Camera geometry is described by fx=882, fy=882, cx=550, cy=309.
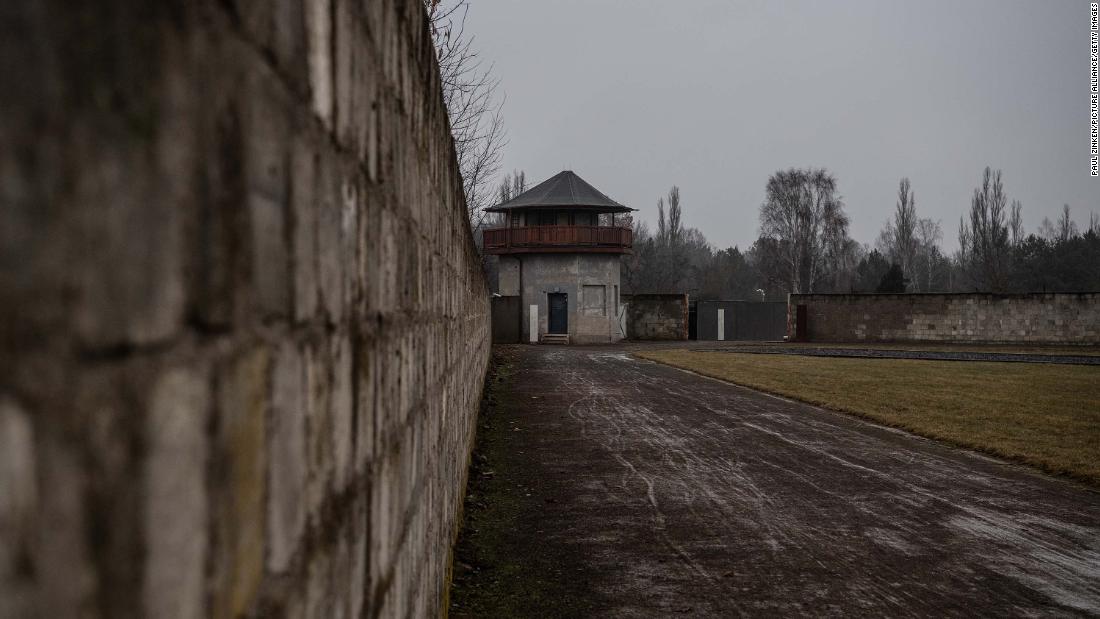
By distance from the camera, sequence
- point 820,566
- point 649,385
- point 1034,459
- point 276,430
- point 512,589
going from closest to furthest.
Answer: point 276,430
point 512,589
point 820,566
point 1034,459
point 649,385

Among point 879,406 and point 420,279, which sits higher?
point 420,279

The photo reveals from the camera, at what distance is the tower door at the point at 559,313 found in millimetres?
42344

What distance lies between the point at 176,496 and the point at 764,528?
6.03 meters

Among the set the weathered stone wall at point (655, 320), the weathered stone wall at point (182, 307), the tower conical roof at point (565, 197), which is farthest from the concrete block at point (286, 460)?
the weathered stone wall at point (655, 320)

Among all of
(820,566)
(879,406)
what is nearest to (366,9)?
(820,566)

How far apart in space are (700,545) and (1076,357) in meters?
29.7

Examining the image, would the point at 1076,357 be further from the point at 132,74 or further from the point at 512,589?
the point at 132,74

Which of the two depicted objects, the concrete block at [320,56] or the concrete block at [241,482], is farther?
the concrete block at [320,56]

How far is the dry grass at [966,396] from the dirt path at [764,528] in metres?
0.82

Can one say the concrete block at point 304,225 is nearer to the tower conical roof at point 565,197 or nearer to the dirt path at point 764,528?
the dirt path at point 764,528

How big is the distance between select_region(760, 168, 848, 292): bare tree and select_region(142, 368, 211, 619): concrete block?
248ft

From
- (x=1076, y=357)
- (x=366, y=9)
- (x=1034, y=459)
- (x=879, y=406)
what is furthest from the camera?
(x=1076, y=357)

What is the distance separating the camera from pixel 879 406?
1397 cm

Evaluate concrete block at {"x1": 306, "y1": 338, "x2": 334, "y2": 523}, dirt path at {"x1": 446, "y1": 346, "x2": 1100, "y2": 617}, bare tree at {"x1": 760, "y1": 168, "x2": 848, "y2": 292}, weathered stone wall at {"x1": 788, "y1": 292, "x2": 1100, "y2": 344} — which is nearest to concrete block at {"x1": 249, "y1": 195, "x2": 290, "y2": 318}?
concrete block at {"x1": 306, "y1": 338, "x2": 334, "y2": 523}
